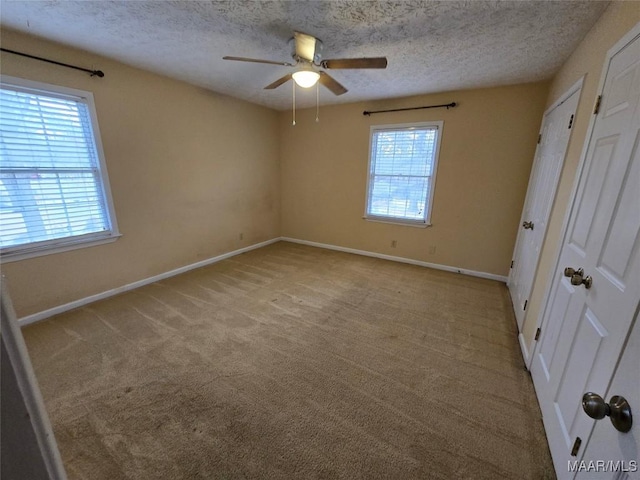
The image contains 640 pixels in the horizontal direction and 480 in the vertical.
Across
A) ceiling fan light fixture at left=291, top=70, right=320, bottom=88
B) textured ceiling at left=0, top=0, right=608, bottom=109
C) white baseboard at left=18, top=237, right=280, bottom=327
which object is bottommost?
white baseboard at left=18, top=237, right=280, bottom=327

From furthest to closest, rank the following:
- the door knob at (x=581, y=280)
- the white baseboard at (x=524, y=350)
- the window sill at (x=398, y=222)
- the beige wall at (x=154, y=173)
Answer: the window sill at (x=398, y=222) < the beige wall at (x=154, y=173) < the white baseboard at (x=524, y=350) < the door knob at (x=581, y=280)

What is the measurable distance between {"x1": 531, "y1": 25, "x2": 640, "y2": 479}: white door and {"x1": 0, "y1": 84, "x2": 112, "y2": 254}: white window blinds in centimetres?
383

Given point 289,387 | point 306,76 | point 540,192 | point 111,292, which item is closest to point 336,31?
point 306,76

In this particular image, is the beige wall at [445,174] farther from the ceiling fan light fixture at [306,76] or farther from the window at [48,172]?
the window at [48,172]

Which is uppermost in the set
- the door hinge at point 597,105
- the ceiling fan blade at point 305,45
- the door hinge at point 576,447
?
the ceiling fan blade at point 305,45

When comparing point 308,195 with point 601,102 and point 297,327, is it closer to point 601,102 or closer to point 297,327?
point 297,327

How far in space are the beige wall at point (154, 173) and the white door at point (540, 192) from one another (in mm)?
3789

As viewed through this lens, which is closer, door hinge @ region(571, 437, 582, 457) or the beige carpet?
door hinge @ region(571, 437, 582, 457)

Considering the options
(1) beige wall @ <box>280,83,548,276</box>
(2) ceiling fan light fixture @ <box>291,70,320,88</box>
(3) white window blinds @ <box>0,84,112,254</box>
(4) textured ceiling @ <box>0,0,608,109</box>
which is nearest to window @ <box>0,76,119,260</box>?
(3) white window blinds @ <box>0,84,112,254</box>

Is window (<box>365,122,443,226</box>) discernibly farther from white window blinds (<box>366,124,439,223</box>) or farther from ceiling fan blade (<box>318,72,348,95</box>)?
ceiling fan blade (<box>318,72,348,95</box>)

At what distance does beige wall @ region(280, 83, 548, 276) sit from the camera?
314 centimetres

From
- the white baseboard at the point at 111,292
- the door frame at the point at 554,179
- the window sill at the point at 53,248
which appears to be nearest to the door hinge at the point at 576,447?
the door frame at the point at 554,179

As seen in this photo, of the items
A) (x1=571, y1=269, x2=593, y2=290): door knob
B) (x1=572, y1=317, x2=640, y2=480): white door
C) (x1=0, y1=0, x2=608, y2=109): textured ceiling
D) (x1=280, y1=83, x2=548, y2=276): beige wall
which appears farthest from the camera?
(x1=280, y1=83, x2=548, y2=276): beige wall

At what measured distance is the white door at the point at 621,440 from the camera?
0.72 metres
